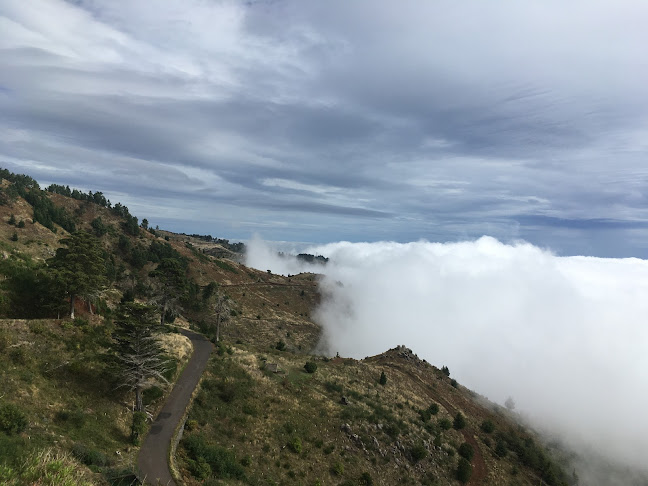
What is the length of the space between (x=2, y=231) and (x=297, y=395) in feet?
265

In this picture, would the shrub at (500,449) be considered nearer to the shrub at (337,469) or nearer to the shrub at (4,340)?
the shrub at (337,469)

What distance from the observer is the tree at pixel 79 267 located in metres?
39.7

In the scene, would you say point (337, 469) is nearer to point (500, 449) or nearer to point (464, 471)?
point (464, 471)

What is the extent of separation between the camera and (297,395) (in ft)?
161

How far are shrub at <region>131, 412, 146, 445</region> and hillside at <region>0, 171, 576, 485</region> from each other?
0.81 m

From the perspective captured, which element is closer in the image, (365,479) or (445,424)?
(365,479)

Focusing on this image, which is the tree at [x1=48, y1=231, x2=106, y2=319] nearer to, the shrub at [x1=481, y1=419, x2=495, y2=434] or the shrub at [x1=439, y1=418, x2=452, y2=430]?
the shrub at [x1=439, y1=418, x2=452, y2=430]

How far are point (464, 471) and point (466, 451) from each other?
216 inches

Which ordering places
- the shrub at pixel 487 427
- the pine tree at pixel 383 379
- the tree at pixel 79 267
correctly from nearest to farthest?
1. the tree at pixel 79 267
2. the shrub at pixel 487 427
3. the pine tree at pixel 383 379

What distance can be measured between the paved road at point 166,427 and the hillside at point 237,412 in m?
1.27

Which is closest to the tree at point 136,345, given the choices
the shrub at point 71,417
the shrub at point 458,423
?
the shrub at point 71,417

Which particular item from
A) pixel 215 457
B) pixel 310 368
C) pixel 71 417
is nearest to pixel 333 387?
pixel 310 368

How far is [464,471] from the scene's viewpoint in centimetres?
4728

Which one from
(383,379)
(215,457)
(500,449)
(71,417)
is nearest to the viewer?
(71,417)
